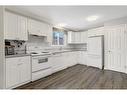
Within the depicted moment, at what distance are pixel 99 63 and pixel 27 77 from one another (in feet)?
11.2

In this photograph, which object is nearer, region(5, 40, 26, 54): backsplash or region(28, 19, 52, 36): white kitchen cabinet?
region(5, 40, 26, 54): backsplash

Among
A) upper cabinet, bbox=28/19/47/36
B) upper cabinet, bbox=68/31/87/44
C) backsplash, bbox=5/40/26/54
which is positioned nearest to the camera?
backsplash, bbox=5/40/26/54

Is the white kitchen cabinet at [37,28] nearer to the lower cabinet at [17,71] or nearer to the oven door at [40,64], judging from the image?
the oven door at [40,64]

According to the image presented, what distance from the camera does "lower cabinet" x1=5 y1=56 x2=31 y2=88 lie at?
2.47 m

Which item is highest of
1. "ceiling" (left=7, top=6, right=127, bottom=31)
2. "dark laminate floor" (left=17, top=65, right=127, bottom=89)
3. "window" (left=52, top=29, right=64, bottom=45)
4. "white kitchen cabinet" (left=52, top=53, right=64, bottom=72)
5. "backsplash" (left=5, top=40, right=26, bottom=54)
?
"ceiling" (left=7, top=6, right=127, bottom=31)

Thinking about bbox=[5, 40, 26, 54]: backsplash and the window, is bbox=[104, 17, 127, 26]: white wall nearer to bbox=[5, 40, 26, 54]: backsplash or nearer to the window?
the window

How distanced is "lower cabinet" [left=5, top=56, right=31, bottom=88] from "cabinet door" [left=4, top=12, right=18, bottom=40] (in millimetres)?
673

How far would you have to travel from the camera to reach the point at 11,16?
2832mm

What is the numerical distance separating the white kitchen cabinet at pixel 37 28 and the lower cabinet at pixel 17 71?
1.03 meters

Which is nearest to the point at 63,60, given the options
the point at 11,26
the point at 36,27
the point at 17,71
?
the point at 36,27

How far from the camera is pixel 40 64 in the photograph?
3.46 metres

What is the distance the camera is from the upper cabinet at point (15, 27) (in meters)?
2.73

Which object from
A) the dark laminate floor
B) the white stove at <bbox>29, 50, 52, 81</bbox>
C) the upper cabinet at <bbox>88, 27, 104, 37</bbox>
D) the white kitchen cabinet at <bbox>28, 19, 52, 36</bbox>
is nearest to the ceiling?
the white kitchen cabinet at <bbox>28, 19, 52, 36</bbox>
